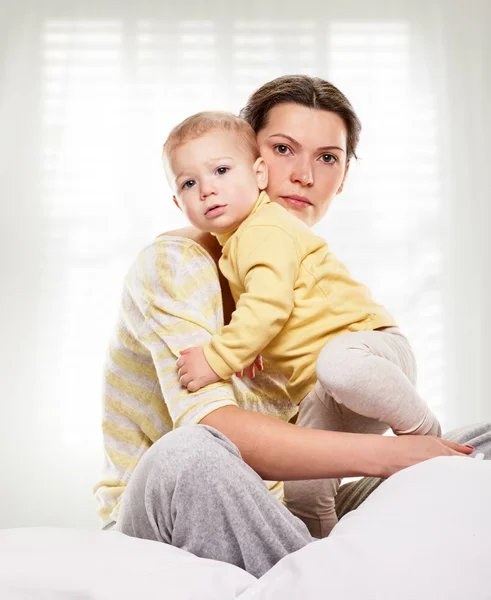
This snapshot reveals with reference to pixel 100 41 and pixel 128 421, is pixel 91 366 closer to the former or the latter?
pixel 100 41

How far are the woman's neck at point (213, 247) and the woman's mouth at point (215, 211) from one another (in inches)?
3.6

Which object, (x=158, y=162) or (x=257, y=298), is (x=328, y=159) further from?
(x=158, y=162)

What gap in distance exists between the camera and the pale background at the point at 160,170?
348 cm

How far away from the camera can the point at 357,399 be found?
1.46 meters

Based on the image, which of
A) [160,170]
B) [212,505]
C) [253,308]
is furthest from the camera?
[160,170]

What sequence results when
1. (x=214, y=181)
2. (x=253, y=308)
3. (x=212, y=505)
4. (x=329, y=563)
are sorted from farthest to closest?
(x=214, y=181)
(x=253, y=308)
(x=212, y=505)
(x=329, y=563)

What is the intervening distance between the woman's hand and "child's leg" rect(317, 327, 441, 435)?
0.21ft

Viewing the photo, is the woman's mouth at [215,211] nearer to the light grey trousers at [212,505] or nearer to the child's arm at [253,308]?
the child's arm at [253,308]

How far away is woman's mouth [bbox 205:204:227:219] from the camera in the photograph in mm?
1674

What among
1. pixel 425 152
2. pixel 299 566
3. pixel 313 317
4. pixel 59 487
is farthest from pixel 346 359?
pixel 425 152

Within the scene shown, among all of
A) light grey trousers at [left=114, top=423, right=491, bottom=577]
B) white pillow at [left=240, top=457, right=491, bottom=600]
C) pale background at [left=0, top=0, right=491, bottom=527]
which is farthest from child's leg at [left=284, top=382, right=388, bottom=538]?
pale background at [left=0, top=0, right=491, bottom=527]

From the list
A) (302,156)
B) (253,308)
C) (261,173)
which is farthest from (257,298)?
(302,156)

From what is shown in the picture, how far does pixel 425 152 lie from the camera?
12.1 ft

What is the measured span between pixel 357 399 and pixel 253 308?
0.23 meters
